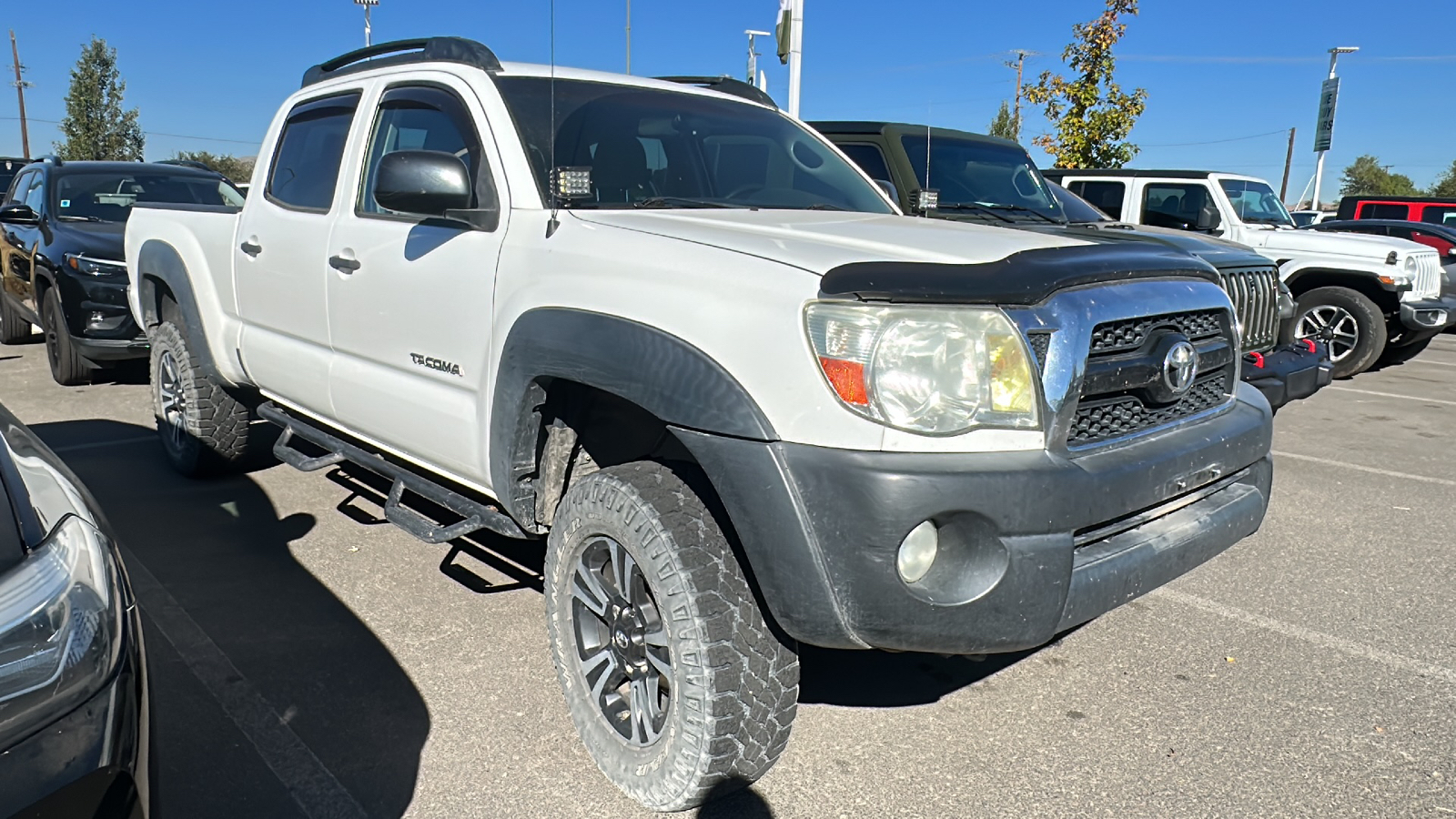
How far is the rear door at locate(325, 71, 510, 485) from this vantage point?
3070mm

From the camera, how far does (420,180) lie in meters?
2.86

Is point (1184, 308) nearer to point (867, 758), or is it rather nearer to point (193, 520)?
point (867, 758)

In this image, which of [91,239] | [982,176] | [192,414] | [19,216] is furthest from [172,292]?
[982,176]

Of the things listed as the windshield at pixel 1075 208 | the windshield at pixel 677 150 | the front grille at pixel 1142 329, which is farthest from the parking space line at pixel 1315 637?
the windshield at pixel 1075 208

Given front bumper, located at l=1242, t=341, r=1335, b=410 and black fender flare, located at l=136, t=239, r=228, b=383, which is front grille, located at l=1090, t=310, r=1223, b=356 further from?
black fender flare, located at l=136, t=239, r=228, b=383

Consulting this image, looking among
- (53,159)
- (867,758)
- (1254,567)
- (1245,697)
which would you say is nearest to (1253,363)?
(1254,567)

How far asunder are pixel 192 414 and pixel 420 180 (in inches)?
115

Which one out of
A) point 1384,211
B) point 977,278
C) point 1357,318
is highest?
point 1384,211

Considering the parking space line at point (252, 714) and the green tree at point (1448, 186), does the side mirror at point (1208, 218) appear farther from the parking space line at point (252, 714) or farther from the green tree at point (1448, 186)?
the green tree at point (1448, 186)

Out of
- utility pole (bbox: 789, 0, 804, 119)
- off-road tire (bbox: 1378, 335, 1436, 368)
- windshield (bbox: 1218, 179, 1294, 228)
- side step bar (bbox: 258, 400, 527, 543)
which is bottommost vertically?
off-road tire (bbox: 1378, 335, 1436, 368)

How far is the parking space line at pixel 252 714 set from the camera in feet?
8.47

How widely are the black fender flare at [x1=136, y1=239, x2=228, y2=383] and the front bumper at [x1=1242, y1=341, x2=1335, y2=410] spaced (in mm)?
5393

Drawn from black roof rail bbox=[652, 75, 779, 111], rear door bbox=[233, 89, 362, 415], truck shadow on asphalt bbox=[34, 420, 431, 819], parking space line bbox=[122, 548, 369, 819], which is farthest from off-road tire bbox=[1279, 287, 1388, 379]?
parking space line bbox=[122, 548, 369, 819]

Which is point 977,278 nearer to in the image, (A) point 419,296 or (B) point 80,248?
(A) point 419,296
